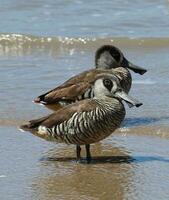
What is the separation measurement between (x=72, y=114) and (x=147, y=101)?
252cm

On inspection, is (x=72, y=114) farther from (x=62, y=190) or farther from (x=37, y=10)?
(x=37, y=10)

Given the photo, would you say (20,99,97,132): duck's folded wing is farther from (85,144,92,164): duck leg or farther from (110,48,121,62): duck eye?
(110,48,121,62): duck eye

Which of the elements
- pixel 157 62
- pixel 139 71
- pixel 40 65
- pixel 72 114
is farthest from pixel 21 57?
pixel 72 114

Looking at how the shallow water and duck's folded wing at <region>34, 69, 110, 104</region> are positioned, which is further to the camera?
duck's folded wing at <region>34, 69, 110, 104</region>

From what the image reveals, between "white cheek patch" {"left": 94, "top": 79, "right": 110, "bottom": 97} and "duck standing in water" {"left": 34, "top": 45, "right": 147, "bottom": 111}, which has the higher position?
"white cheek patch" {"left": 94, "top": 79, "right": 110, "bottom": 97}

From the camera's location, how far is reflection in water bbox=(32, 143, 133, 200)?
6.42 meters

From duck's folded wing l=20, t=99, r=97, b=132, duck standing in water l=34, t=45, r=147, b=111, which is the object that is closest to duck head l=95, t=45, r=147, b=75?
duck standing in water l=34, t=45, r=147, b=111

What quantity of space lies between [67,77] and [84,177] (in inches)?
165

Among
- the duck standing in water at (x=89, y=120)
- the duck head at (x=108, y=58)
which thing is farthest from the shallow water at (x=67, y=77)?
the duck head at (x=108, y=58)

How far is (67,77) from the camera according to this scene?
36.0ft

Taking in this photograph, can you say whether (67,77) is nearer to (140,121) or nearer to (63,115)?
(140,121)

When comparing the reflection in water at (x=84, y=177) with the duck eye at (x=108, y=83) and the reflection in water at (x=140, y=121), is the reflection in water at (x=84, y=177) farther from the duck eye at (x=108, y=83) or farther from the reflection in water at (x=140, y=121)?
the reflection in water at (x=140, y=121)

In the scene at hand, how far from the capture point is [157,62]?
12000 millimetres

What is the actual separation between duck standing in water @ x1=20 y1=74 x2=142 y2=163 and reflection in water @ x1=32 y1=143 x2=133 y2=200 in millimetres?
208
